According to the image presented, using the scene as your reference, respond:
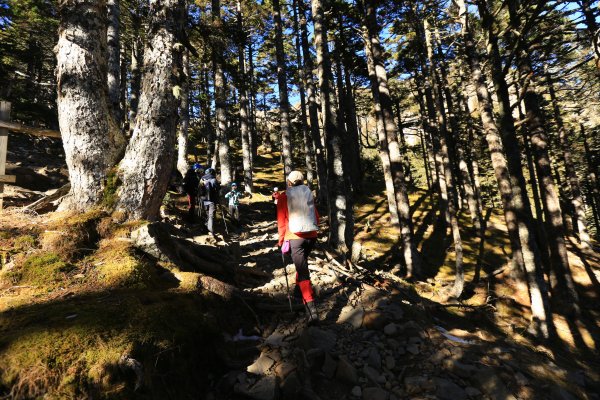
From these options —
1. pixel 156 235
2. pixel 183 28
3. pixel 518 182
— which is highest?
pixel 183 28

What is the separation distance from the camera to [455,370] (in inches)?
147

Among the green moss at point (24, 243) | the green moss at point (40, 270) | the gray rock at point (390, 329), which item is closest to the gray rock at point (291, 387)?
the gray rock at point (390, 329)

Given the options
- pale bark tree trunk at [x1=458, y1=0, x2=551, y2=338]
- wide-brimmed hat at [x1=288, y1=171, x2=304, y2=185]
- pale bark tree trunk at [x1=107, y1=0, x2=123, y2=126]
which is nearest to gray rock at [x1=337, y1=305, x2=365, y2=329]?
wide-brimmed hat at [x1=288, y1=171, x2=304, y2=185]

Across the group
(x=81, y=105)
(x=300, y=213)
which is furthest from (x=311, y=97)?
(x=300, y=213)

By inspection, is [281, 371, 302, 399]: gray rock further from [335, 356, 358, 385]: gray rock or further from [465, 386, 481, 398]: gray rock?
[465, 386, 481, 398]: gray rock

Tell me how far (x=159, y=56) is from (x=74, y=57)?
132 cm

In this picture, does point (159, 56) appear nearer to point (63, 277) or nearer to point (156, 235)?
point (156, 235)

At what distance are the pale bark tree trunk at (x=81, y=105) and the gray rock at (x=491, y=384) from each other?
6.06 metres

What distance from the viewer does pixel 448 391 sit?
11.1ft

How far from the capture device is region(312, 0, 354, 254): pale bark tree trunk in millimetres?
10164

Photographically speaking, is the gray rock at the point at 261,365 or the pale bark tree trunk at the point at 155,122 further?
the pale bark tree trunk at the point at 155,122

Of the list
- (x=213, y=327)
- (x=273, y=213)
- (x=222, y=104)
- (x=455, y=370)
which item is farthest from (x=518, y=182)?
(x=222, y=104)

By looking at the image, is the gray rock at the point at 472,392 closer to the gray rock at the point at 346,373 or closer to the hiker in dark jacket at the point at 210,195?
the gray rock at the point at 346,373

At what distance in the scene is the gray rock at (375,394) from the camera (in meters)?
3.36
